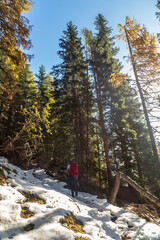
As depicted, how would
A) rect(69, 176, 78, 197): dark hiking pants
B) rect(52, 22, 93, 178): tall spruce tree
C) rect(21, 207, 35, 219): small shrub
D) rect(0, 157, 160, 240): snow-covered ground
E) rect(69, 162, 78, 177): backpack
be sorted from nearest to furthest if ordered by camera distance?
rect(0, 157, 160, 240): snow-covered ground → rect(21, 207, 35, 219): small shrub → rect(69, 176, 78, 197): dark hiking pants → rect(69, 162, 78, 177): backpack → rect(52, 22, 93, 178): tall spruce tree

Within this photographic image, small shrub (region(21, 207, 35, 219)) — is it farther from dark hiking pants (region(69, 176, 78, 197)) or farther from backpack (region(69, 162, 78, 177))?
backpack (region(69, 162, 78, 177))

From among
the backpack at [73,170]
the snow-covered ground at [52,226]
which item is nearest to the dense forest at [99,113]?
the backpack at [73,170]

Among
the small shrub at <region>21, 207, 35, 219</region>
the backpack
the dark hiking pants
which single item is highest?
the backpack

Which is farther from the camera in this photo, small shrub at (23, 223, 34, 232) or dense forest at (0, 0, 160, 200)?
dense forest at (0, 0, 160, 200)

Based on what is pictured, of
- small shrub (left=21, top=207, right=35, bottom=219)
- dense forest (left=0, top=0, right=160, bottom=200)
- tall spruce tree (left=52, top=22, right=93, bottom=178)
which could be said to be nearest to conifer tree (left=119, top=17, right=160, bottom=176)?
dense forest (left=0, top=0, right=160, bottom=200)

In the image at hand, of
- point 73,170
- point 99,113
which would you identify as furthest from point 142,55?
point 73,170

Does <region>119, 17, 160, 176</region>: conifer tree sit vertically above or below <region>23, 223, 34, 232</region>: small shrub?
above

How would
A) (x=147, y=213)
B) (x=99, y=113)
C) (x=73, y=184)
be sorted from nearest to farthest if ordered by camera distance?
(x=147, y=213), (x=73, y=184), (x=99, y=113)

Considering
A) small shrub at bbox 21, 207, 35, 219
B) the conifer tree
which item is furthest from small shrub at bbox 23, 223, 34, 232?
the conifer tree

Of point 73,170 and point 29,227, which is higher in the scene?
point 73,170

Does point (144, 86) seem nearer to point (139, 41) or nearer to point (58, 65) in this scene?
point (139, 41)

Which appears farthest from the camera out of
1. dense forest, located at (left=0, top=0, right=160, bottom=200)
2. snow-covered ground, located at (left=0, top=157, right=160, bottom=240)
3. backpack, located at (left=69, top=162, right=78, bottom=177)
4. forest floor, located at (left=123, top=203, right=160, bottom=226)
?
dense forest, located at (left=0, top=0, right=160, bottom=200)

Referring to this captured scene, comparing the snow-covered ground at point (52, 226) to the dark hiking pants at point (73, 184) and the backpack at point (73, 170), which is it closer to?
the dark hiking pants at point (73, 184)

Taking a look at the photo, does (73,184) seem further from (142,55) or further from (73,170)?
(142,55)
